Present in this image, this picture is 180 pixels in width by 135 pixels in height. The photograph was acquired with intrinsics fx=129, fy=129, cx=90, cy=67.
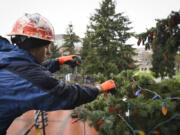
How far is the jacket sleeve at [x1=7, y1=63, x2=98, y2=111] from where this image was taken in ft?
3.24

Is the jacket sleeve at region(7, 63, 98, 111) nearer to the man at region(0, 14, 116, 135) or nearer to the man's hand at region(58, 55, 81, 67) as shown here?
the man at region(0, 14, 116, 135)

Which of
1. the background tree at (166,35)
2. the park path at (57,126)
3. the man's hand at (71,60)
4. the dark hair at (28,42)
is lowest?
the park path at (57,126)

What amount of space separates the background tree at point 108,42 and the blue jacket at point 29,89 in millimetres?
11039

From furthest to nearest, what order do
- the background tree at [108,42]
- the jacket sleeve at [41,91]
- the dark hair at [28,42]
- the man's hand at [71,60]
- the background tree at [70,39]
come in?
the background tree at [70,39]
the background tree at [108,42]
the man's hand at [71,60]
the dark hair at [28,42]
the jacket sleeve at [41,91]

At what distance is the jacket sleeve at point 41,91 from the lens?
3.24 feet

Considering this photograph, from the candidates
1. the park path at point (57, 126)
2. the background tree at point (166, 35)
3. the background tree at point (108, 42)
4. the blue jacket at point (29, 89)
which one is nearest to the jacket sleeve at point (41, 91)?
the blue jacket at point (29, 89)

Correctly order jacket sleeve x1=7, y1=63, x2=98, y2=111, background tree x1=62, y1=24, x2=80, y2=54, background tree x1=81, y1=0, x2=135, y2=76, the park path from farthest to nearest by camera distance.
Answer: background tree x1=62, y1=24, x2=80, y2=54 < background tree x1=81, y1=0, x2=135, y2=76 < the park path < jacket sleeve x1=7, y1=63, x2=98, y2=111

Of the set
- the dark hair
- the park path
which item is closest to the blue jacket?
the dark hair

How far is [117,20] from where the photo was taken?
13.3m

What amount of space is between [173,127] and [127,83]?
32.2 inches

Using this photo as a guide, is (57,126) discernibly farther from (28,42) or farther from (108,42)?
(108,42)

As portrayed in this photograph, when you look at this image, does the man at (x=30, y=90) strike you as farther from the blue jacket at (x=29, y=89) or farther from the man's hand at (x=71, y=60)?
the man's hand at (x=71, y=60)

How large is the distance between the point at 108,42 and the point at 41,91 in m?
12.3

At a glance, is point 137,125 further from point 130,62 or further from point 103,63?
point 130,62
